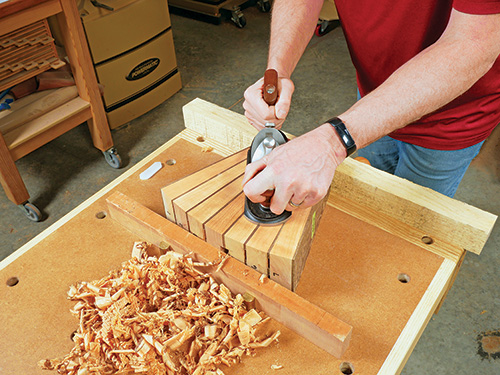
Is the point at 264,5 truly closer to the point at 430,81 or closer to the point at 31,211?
the point at 31,211

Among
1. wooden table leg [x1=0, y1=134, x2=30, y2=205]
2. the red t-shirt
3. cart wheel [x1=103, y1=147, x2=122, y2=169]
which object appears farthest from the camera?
cart wheel [x1=103, y1=147, x2=122, y2=169]

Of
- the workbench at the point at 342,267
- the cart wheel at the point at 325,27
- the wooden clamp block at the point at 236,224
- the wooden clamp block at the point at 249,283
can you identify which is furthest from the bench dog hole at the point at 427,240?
the cart wheel at the point at 325,27

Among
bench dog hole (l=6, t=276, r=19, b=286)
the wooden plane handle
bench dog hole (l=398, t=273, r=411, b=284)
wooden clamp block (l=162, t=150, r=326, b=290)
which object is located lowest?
bench dog hole (l=398, t=273, r=411, b=284)

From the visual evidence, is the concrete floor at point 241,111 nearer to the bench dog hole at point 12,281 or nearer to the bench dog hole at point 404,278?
the bench dog hole at point 404,278

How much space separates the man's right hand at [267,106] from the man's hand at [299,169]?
0.17m

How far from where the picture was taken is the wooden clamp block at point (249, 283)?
0.81 metres

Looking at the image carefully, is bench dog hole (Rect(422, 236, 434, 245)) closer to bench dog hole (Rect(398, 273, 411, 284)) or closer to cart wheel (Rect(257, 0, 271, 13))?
bench dog hole (Rect(398, 273, 411, 284))

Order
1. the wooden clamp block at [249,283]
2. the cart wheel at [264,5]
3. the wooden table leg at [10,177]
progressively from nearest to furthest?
the wooden clamp block at [249,283] < the wooden table leg at [10,177] < the cart wheel at [264,5]

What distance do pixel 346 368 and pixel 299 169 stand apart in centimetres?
40

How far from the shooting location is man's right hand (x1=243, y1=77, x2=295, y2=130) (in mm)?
1026

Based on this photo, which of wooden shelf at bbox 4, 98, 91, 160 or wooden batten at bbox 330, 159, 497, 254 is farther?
wooden shelf at bbox 4, 98, 91, 160

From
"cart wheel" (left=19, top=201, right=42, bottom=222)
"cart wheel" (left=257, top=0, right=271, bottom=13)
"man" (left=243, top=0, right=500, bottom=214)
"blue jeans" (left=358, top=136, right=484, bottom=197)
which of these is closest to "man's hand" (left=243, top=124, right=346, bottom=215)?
"man" (left=243, top=0, right=500, bottom=214)

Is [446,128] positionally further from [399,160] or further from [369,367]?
[369,367]

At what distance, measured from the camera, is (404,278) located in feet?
3.16
